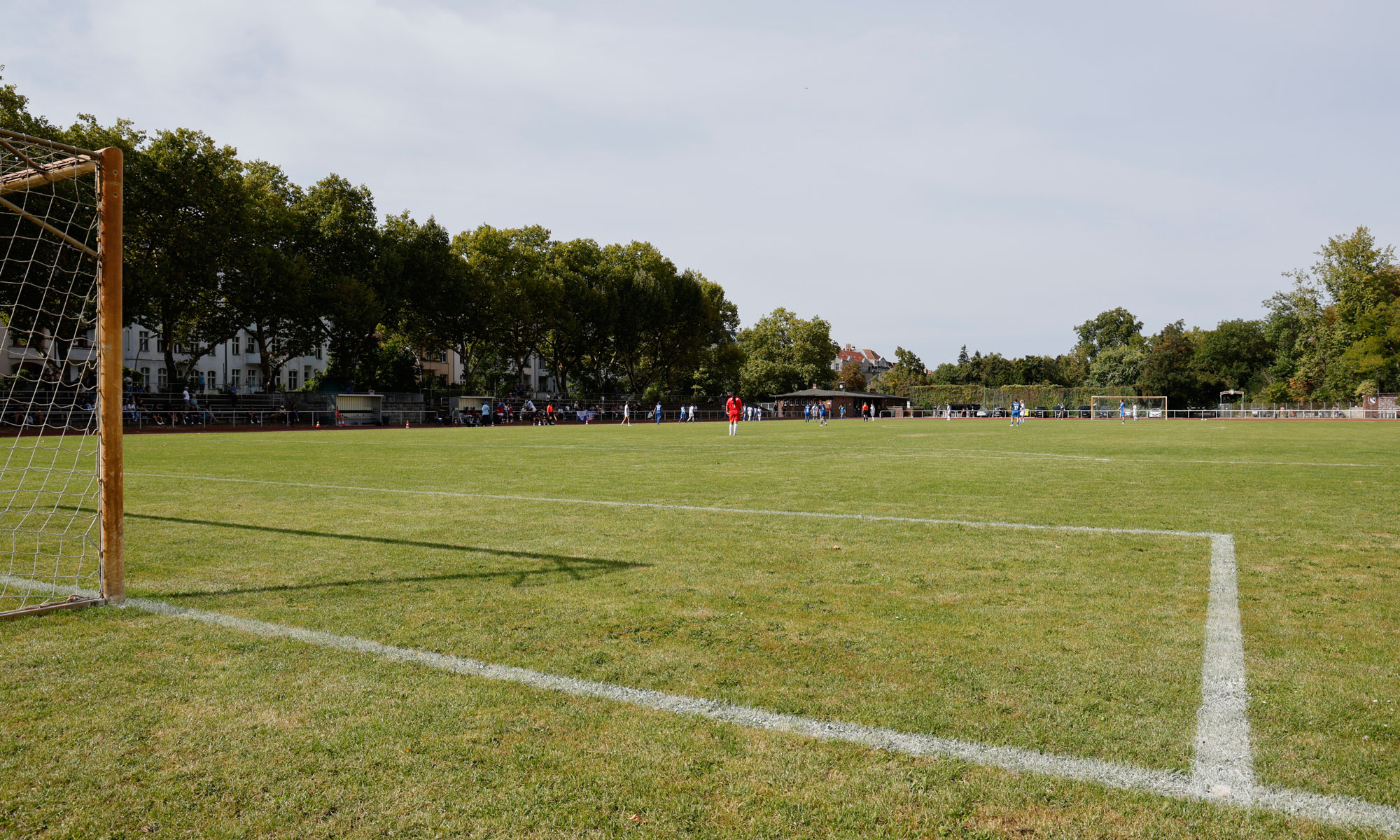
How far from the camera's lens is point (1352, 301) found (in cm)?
7144

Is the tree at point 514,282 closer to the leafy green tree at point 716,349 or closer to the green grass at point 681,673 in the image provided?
the leafy green tree at point 716,349

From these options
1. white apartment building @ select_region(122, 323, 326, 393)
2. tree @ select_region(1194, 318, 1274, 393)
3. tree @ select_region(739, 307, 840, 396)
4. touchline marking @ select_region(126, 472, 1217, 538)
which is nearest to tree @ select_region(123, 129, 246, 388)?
white apartment building @ select_region(122, 323, 326, 393)

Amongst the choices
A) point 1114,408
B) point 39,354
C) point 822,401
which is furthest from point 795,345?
point 39,354

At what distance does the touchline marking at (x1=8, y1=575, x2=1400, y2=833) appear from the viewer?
2432mm

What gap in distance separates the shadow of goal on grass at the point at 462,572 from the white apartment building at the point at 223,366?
5560cm

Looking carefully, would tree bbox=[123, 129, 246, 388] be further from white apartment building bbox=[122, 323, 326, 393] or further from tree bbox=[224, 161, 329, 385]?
white apartment building bbox=[122, 323, 326, 393]

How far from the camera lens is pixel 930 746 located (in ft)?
9.28

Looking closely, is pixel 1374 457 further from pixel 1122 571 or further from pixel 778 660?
pixel 778 660

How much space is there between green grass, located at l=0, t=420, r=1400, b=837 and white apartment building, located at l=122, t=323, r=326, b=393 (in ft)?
188

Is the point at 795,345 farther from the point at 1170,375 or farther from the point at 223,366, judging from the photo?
the point at 223,366

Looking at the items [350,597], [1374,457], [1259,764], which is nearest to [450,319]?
[1374,457]

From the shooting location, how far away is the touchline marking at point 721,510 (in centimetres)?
748

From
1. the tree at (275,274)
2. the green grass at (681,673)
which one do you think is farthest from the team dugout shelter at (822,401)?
the green grass at (681,673)

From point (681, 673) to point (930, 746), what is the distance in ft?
3.80
